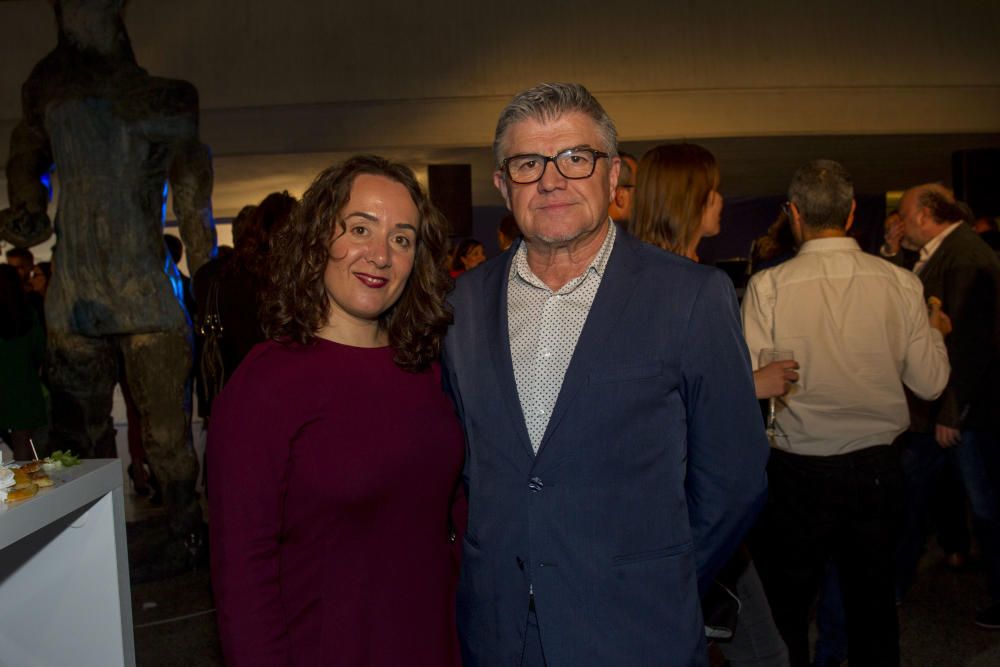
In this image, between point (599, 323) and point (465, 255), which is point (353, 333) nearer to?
point (599, 323)

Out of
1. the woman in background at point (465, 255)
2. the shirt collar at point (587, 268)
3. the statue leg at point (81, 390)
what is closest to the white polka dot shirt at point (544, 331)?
the shirt collar at point (587, 268)

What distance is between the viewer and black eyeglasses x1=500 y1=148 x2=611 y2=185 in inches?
63.6

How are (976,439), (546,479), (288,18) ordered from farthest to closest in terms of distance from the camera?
1. (288,18)
2. (976,439)
3. (546,479)

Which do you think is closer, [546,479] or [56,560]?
[546,479]

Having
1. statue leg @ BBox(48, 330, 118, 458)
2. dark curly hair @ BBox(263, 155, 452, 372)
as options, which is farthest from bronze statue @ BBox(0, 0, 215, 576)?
dark curly hair @ BBox(263, 155, 452, 372)

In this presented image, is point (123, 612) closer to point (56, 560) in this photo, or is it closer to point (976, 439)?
point (56, 560)

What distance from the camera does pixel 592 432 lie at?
60.1 inches

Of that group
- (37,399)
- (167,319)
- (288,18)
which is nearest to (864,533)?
(167,319)

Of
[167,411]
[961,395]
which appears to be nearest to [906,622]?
[961,395]

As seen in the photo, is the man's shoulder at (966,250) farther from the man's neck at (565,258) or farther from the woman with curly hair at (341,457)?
the woman with curly hair at (341,457)

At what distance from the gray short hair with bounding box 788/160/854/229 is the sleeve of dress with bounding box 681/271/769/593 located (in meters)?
1.17

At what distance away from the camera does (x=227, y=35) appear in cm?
796

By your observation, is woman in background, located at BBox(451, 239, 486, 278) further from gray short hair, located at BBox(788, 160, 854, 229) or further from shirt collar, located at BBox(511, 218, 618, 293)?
shirt collar, located at BBox(511, 218, 618, 293)

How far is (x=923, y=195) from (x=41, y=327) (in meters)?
5.06
